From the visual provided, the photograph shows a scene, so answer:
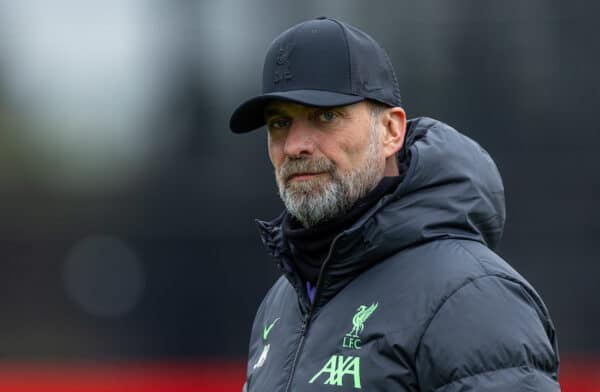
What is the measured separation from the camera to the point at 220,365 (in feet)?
15.9

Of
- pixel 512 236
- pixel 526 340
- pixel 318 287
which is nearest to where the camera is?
pixel 526 340

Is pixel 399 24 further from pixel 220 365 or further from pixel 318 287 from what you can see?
pixel 318 287

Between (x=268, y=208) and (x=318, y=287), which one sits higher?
(x=318, y=287)

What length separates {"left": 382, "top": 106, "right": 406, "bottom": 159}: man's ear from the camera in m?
1.87

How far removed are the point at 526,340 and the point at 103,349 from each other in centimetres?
363

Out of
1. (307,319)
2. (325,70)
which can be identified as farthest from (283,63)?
(307,319)

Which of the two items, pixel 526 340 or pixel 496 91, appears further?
pixel 496 91

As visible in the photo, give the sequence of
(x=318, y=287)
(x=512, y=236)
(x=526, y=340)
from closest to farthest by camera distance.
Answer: (x=526, y=340), (x=318, y=287), (x=512, y=236)

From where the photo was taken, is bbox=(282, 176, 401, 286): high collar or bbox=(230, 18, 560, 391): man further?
bbox=(282, 176, 401, 286): high collar

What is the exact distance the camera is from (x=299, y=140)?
1.83 metres

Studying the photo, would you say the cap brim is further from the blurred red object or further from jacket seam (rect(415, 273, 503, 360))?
the blurred red object

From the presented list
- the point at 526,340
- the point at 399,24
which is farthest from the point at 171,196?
the point at 526,340

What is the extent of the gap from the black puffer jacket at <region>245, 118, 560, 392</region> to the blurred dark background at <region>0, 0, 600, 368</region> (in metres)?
2.92

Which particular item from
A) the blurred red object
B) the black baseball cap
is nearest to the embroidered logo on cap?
the black baseball cap
